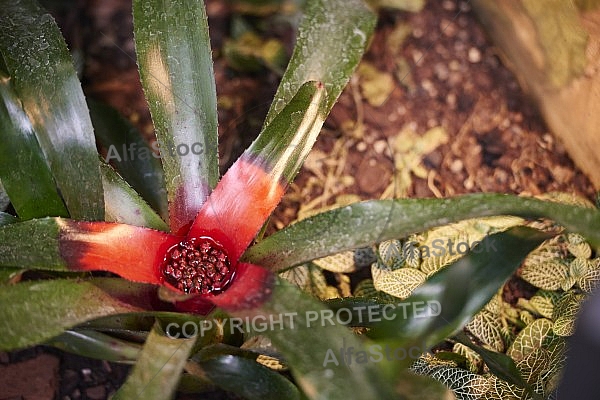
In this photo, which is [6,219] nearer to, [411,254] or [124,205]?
[124,205]

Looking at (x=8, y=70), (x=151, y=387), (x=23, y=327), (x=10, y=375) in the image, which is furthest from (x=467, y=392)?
(x=8, y=70)

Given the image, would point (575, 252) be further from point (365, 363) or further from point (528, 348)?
point (365, 363)

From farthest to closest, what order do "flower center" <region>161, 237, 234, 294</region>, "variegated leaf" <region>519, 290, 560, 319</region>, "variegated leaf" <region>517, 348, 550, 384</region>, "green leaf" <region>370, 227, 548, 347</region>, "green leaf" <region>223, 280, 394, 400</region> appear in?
1. "variegated leaf" <region>519, 290, 560, 319</region>
2. "variegated leaf" <region>517, 348, 550, 384</region>
3. "flower center" <region>161, 237, 234, 294</region>
4. "green leaf" <region>370, 227, 548, 347</region>
5. "green leaf" <region>223, 280, 394, 400</region>

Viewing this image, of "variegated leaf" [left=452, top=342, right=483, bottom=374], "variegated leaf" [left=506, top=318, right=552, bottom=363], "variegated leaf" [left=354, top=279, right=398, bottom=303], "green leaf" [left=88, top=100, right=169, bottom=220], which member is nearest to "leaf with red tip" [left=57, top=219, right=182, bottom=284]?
"green leaf" [left=88, top=100, right=169, bottom=220]

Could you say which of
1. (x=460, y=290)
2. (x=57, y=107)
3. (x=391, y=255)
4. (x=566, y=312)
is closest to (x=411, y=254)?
(x=391, y=255)

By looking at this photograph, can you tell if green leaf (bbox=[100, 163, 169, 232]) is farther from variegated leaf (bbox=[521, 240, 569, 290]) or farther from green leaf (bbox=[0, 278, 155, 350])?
variegated leaf (bbox=[521, 240, 569, 290])

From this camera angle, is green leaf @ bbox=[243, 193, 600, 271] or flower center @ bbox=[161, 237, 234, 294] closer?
green leaf @ bbox=[243, 193, 600, 271]

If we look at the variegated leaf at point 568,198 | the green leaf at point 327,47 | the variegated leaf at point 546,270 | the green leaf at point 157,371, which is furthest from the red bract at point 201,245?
the variegated leaf at point 568,198
